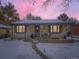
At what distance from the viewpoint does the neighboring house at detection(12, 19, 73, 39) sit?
147 feet

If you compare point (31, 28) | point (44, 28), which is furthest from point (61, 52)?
point (31, 28)

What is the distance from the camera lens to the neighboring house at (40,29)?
147ft

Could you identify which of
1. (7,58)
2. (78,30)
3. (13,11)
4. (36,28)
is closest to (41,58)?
(7,58)

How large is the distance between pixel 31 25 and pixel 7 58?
30730 millimetres

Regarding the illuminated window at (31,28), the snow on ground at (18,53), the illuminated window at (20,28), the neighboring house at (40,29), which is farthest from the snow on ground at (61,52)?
the illuminated window at (20,28)

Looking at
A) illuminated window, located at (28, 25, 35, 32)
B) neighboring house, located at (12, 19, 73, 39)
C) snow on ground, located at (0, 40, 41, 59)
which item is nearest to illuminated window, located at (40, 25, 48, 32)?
neighboring house, located at (12, 19, 73, 39)

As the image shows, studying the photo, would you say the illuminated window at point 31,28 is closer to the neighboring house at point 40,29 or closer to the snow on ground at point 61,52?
the neighboring house at point 40,29

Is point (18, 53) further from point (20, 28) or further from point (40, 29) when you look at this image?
point (20, 28)

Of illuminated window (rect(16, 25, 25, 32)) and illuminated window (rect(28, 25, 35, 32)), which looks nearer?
illuminated window (rect(28, 25, 35, 32))

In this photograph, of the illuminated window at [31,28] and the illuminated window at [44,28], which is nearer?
the illuminated window at [44,28]

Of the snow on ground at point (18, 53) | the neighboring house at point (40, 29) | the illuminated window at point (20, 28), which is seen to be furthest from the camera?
the illuminated window at point (20, 28)

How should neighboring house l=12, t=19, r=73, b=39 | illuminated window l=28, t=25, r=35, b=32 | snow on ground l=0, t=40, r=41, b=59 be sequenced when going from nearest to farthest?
snow on ground l=0, t=40, r=41, b=59 → neighboring house l=12, t=19, r=73, b=39 → illuminated window l=28, t=25, r=35, b=32

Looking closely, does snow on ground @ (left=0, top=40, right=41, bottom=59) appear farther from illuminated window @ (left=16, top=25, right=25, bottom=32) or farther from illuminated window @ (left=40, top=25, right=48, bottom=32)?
illuminated window @ (left=16, top=25, right=25, bottom=32)

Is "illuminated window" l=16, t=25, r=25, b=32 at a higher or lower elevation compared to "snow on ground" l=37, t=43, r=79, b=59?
higher
